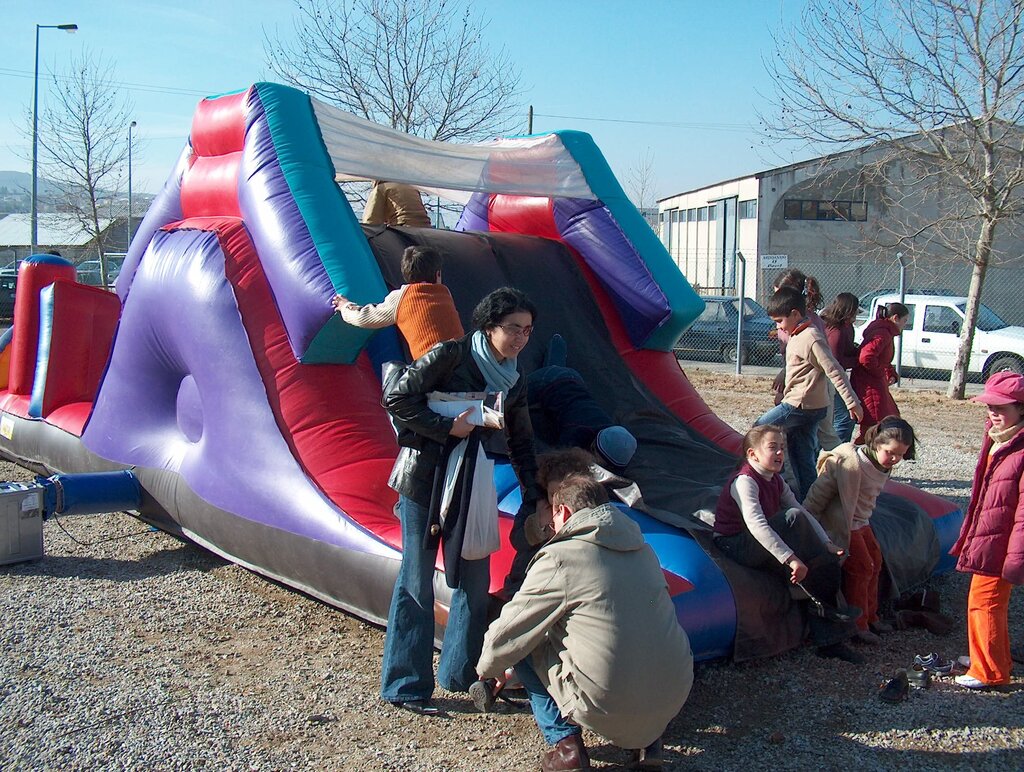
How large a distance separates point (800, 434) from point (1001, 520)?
1.84 meters

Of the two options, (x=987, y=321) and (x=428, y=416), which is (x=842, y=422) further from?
(x=987, y=321)

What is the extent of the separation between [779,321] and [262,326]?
9.34 feet

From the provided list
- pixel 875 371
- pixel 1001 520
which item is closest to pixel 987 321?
pixel 875 371

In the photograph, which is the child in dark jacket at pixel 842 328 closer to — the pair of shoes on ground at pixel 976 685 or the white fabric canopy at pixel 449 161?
the white fabric canopy at pixel 449 161

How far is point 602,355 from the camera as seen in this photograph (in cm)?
634

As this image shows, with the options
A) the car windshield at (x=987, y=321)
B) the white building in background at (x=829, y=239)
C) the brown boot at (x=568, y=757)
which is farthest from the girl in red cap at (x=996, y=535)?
the white building in background at (x=829, y=239)

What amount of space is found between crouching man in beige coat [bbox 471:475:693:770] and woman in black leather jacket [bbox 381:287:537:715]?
53cm

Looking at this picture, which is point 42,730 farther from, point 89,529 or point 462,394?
point 89,529

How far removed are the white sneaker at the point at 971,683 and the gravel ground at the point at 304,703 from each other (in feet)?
0.14

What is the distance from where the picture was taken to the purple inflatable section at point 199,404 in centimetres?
493

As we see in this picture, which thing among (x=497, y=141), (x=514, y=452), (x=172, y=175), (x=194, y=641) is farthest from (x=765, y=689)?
(x=172, y=175)

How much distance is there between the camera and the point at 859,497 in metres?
4.52

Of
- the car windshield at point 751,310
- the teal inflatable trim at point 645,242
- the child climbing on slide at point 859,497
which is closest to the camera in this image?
the child climbing on slide at point 859,497

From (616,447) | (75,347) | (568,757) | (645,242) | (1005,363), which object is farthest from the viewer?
(1005,363)
